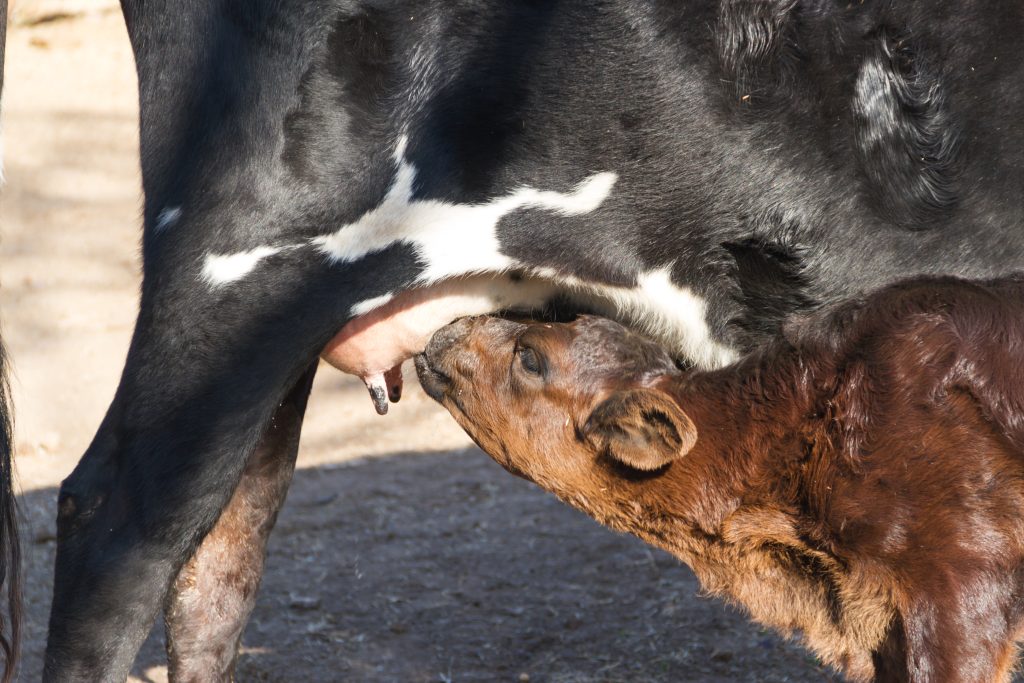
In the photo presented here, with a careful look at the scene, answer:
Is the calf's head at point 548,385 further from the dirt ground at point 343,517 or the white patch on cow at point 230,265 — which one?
the dirt ground at point 343,517

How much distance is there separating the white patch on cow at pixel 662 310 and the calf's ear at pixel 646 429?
0.26 meters

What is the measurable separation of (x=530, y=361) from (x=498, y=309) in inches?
8.2

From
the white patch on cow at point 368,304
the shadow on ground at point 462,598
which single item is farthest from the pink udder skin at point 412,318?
Result: the shadow on ground at point 462,598

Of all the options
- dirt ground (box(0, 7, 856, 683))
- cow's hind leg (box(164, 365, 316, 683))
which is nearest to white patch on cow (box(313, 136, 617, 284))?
cow's hind leg (box(164, 365, 316, 683))

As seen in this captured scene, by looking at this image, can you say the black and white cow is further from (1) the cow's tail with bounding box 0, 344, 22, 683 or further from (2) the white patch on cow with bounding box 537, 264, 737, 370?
(1) the cow's tail with bounding box 0, 344, 22, 683

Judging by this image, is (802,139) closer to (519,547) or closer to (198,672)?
(198,672)

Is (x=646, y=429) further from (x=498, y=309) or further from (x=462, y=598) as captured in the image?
(x=462, y=598)

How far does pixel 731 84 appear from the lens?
11.1 ft

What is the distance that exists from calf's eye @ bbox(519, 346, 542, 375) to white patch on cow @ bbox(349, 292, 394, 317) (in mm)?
532

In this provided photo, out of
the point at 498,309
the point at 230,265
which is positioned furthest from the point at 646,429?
the point at 230,265

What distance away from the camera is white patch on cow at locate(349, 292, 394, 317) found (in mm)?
3309

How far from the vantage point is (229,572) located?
4.01 m

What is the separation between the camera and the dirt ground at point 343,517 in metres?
4.75

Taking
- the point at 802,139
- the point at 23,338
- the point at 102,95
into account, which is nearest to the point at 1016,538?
the point at 802,139
